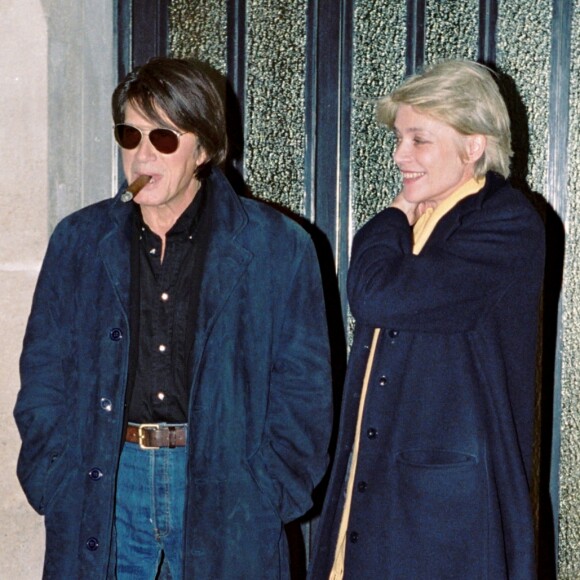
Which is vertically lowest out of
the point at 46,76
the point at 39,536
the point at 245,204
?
the point at 39,536

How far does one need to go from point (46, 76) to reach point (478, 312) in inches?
72.9

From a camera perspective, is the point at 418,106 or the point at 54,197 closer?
the point at 418,106

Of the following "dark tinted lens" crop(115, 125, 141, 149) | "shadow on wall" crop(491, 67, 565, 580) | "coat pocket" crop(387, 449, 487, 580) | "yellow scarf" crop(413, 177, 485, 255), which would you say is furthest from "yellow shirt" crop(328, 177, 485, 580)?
"shadow on wall" crop(491, 67, 565, 580)

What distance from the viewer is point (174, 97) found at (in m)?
2.65

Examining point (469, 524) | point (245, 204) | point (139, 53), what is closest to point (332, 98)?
point (139, 53)

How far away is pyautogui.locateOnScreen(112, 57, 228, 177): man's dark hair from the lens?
2.65 m

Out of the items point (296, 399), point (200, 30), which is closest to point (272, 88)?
point (200, 30)

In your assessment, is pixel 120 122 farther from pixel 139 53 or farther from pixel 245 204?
pixel 139 53

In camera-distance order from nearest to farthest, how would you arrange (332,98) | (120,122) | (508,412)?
(508,412) → (120,122) → (332,98)

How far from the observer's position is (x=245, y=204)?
9.32ft

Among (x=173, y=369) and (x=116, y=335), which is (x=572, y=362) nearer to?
(x=173, y=369)

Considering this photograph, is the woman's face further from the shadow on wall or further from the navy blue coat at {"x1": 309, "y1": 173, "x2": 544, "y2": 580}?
the shadow on wall

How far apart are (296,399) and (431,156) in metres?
0.77

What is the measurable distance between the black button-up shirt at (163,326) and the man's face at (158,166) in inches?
3.5
